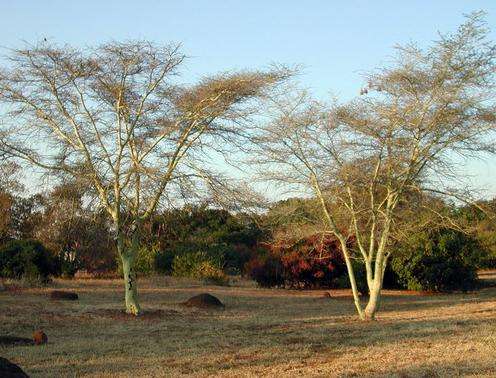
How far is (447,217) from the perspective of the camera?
53.5 ft

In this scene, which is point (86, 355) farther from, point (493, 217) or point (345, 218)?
point (493, 217)

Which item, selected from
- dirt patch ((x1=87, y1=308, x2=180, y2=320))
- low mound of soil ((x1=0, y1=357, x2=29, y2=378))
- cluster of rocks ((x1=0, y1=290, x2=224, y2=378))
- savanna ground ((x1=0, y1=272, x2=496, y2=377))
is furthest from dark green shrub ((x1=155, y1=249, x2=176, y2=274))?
low mound of soil ((x1=0, y1=357, x2=29, y2=378))

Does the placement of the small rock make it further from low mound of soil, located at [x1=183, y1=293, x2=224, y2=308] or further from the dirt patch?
low mound of soil, located at [x1=183, y1=293, x2=224, y2=308]

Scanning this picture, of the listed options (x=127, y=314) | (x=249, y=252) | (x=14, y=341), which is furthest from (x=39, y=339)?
(x=249, y=252)

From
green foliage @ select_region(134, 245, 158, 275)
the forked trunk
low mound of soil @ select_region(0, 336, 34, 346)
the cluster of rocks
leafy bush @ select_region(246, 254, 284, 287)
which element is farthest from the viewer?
green foliage @ select_region(134, 245, 158, 275)

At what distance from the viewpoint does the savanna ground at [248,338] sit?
Answer: 9680 mm

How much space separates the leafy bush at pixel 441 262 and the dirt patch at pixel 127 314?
12.2 m

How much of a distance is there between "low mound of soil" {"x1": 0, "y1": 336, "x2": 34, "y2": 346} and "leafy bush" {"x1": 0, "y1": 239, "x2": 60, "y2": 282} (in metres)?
15.6

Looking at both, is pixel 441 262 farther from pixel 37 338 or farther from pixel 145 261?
pixel 37 338

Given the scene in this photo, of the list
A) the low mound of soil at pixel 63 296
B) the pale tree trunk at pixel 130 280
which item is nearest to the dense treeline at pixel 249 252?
the pale tree trunk at pixel 130 280

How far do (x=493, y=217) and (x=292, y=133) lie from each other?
5.23m

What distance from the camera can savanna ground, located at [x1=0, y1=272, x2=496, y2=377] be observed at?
9680mm

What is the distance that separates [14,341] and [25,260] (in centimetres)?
1679

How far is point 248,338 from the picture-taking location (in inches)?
535
